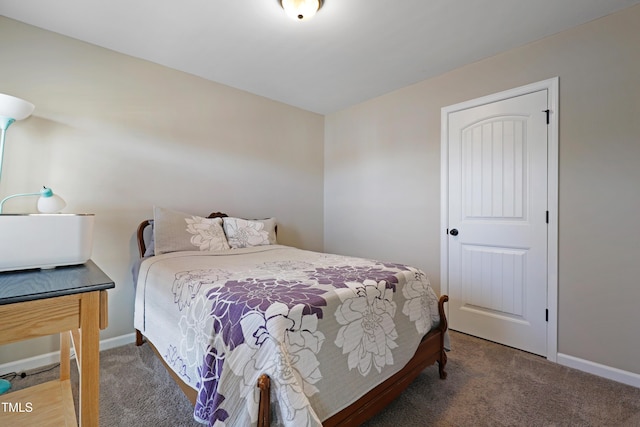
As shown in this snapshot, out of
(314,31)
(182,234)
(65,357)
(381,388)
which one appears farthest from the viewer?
(182,234)

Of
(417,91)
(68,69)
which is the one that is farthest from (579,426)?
(68,69)

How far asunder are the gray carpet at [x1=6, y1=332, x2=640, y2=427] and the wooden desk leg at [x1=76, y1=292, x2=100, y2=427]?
0.70m

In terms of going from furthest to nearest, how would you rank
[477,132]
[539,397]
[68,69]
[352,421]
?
[477,132]
[68,69]
[539,397]
[352,421]

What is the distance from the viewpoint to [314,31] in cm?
215

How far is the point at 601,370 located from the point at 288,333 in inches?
90.1

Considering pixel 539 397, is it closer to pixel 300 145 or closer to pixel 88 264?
pixel 88 264

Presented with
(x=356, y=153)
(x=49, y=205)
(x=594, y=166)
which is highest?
(x=356, y=153)

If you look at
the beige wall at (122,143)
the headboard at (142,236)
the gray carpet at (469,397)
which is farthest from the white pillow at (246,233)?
the gray carpet at (469,397)

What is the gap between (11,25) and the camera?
2018 mm

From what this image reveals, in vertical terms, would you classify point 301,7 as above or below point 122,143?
above

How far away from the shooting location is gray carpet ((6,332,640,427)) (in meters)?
1.50

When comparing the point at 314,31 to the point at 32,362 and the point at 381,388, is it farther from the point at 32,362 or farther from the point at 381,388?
the point at 32,362

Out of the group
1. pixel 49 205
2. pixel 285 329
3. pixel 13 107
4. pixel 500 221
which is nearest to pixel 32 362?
pixel 49 205

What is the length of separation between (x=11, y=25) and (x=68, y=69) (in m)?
0.37
